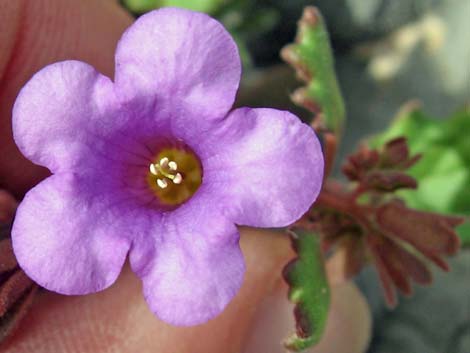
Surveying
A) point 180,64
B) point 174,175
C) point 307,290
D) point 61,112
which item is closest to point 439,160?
point 307,290

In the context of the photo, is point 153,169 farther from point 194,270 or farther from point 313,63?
point 313,63

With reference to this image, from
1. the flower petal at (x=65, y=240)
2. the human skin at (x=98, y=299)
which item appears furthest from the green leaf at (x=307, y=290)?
the flower petal at (x=65, y=240)

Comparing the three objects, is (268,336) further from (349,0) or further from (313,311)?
(349,0)

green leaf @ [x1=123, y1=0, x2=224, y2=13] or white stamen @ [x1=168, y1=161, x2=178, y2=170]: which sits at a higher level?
white stamen @ [x1=168, y1=161, x2=178, y2=170]

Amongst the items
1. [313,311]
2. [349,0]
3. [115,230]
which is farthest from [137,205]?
[349,0]

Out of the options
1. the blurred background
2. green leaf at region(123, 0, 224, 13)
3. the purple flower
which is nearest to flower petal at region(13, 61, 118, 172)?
the purple flower

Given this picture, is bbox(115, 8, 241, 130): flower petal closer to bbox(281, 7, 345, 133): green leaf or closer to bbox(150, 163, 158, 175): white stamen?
bbox(150, 163, 158, 175): white stamen
